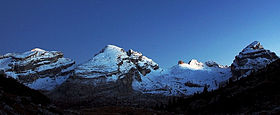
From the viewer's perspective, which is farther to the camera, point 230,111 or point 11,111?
point 230,111

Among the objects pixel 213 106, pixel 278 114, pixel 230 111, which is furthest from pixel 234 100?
pixel 278 114

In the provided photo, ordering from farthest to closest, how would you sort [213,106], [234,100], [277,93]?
[213,106] → [234,100] → [277,93]

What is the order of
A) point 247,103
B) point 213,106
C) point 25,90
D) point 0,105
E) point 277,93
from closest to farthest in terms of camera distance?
1. point 0,105
2. point 25,90
3. point 277,93
4. point 247,103
5. point 213,106

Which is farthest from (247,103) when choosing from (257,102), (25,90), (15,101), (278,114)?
(15,101)

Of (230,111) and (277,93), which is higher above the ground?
(277,93)

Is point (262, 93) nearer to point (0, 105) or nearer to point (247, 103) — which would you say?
point (247, 103)

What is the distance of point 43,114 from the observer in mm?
27391

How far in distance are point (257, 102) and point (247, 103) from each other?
15.2ft

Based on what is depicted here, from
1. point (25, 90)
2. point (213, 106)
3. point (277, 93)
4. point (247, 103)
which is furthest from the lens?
point (213, 106)

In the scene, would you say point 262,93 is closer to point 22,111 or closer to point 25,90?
point 25,90

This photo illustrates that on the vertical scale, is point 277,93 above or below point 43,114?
→ above

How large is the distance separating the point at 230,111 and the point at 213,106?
1888cm

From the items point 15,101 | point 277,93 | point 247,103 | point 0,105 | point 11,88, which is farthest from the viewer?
point 247,103

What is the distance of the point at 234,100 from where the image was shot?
274 ft
